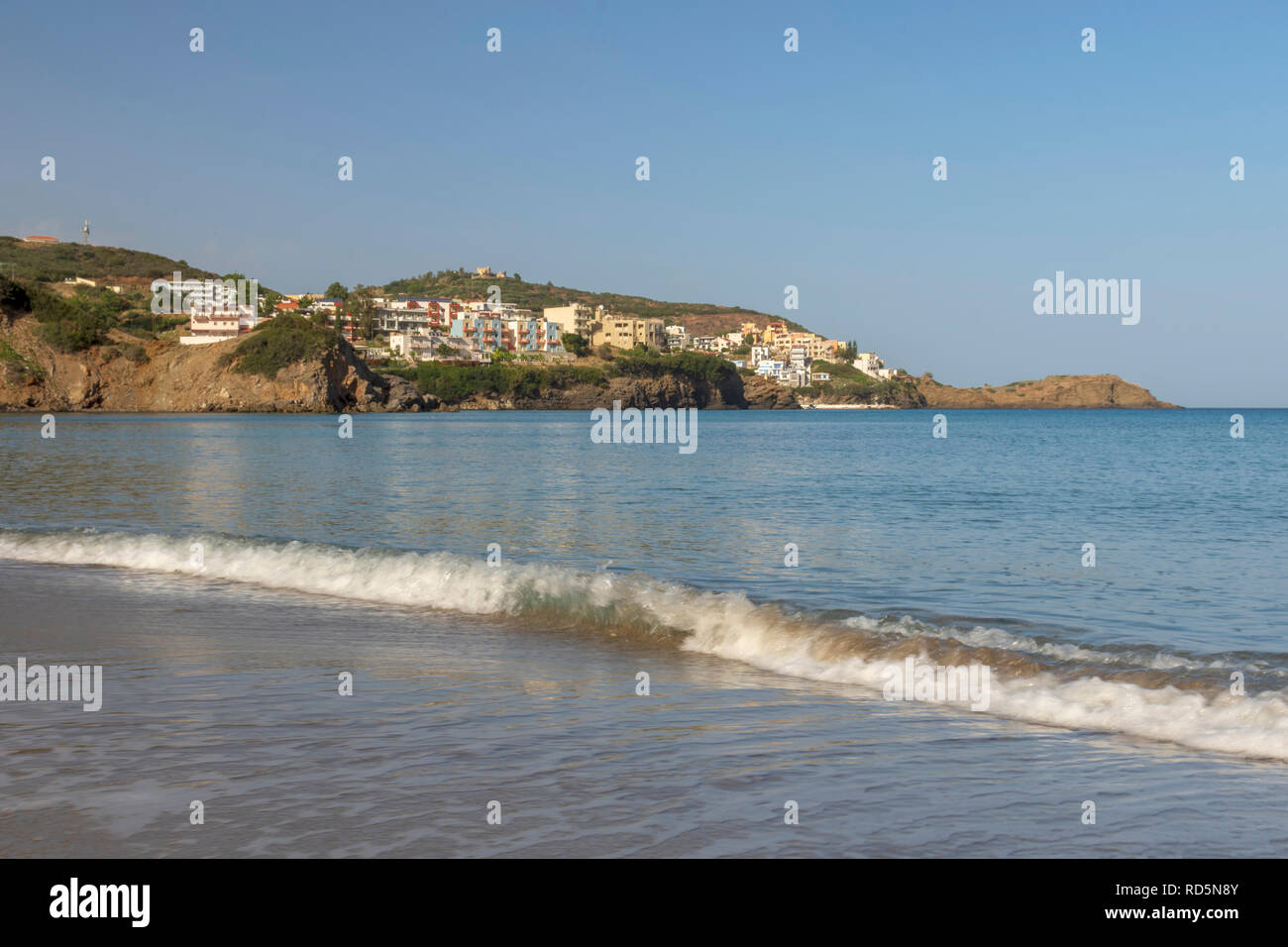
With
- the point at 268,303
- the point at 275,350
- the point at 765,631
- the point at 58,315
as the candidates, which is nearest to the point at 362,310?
the point at 268,303

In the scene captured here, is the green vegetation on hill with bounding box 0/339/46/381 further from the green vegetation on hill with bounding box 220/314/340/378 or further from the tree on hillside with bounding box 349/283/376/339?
the tree on hillside with bounding box 349/283/376/339

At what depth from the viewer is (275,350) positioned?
12619cm

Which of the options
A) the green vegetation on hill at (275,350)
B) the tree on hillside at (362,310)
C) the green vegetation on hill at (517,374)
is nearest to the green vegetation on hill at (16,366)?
the green vegetation on hill at (275,350)

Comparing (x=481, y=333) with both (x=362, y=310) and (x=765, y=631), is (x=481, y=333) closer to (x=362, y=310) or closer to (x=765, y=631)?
(x=362, y=310)

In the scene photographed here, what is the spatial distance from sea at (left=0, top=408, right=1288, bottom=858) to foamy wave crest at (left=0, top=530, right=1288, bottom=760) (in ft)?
0.14

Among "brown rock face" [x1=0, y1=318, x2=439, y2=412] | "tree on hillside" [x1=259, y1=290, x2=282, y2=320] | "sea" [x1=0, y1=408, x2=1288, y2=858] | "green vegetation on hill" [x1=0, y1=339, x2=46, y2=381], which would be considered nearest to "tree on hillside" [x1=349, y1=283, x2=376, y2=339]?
"tree on hillside" [x1=259, y1=290, x2=282, y2=320]

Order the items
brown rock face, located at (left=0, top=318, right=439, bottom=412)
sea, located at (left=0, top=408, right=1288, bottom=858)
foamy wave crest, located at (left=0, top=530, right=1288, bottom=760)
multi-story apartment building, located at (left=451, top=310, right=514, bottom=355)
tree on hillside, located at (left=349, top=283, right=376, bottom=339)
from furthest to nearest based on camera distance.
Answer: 1. multi-story apartment building, located at (left=451, top=310, right=514, bottom=355)
2. tree on hillside, located at (left=349, top=283, right=376, bottom=339)
3. brown rock face, located at (left=0, top=318, right=439, bottom=412)
4. foamy wave crest, located at (left=0, top=530, right=1288, bottom=760)
5. sea, located at (left=0, top=408, right=1288, bottom=858)

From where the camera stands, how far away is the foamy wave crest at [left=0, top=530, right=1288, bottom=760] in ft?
23.8

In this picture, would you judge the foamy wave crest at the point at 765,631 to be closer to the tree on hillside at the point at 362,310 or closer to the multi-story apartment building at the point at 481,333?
the tree on hillside at the point at 362,310
